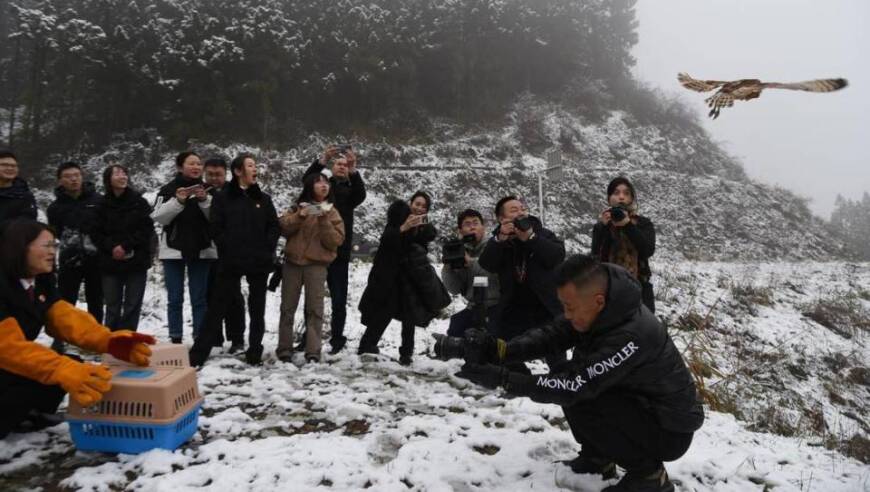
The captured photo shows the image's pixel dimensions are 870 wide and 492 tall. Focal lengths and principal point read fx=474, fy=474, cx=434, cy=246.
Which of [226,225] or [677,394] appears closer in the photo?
[677,394]

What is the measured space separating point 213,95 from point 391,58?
8742 mm

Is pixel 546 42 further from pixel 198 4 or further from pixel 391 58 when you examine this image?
pixel 198 4

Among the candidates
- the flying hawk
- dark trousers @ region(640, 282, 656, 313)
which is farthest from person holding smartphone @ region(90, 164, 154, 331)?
the flying hawk

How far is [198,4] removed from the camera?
66.6ft

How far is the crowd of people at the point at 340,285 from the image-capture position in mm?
2191

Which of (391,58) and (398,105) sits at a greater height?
(391,58)

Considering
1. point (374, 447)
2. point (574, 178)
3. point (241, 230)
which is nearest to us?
point (374, 447)

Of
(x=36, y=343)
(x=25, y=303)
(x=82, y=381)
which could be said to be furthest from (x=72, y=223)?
(x=82, y=381)

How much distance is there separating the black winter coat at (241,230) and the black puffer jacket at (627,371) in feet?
9.34

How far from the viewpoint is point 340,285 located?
5.01 metres

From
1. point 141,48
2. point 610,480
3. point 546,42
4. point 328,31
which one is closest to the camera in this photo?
point 610,480

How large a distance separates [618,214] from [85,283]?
511cm

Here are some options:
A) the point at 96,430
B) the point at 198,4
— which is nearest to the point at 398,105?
the point at 198,4

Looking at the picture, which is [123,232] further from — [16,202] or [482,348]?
[482,348]
